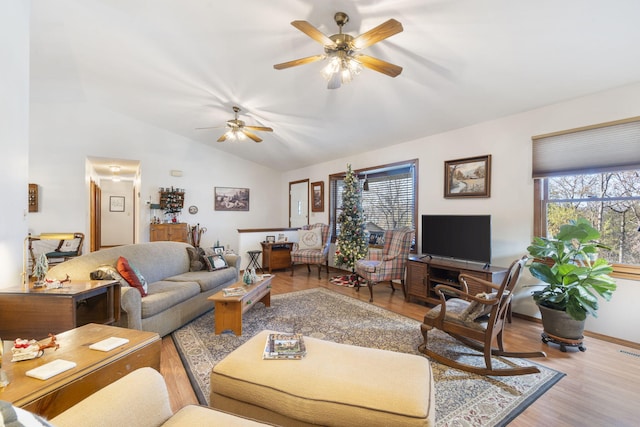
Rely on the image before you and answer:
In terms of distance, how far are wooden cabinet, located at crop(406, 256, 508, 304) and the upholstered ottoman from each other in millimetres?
2314

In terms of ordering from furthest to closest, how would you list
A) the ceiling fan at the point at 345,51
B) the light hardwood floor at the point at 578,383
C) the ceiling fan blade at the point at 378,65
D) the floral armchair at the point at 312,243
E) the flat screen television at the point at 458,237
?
the floral armchair at the point at 312,243, the flat screen television at the point at 458,237, the ceiling fan blade at the point at 378,65, the ceiling fan at the point at 345,51, the light hardwood floor at the point at 578,383

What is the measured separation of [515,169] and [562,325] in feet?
6.03

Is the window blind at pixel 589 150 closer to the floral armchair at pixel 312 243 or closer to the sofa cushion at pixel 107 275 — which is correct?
the floral armchair at pixel 312 243

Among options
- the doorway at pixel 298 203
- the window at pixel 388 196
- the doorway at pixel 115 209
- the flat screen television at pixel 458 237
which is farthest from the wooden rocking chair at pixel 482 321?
the doorway at pixel 115 209

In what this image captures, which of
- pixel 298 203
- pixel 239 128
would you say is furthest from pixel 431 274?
pixel 298 203

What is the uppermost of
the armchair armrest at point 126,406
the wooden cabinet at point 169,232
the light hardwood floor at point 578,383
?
the wooden cabinet at point 169,232

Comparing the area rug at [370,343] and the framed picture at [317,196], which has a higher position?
the framed picture at [317,196]

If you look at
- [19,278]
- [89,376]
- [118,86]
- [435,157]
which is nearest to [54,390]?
[89,376]

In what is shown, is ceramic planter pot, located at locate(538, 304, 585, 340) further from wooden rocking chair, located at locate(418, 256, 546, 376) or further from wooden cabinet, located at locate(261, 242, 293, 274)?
wooden cabinet, located at locate(261, 242, 293, 274)

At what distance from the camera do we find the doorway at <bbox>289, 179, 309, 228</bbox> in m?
7.28

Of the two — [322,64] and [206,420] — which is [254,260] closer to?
[322,64]

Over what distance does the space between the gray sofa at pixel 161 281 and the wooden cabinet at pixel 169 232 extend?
7.89ft

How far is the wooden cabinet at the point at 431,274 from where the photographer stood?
3.58 m

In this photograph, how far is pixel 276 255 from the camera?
6.18 metres
